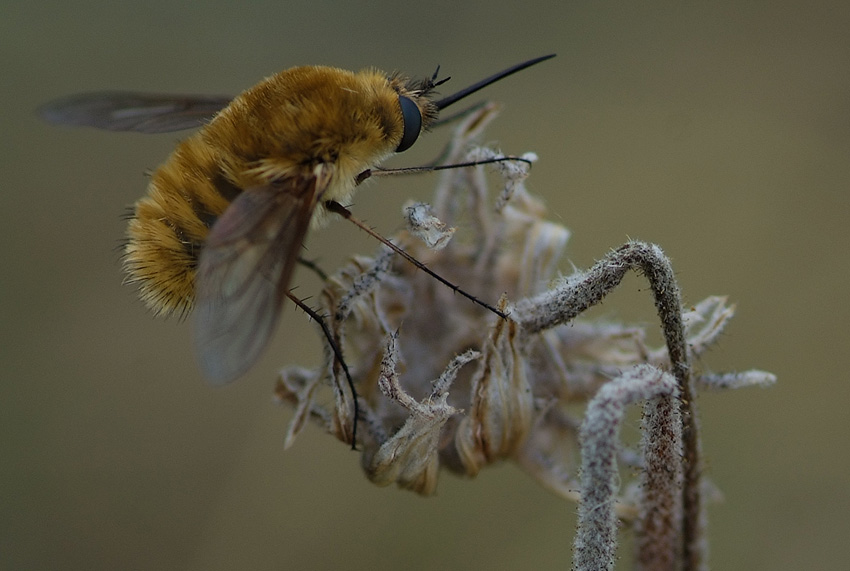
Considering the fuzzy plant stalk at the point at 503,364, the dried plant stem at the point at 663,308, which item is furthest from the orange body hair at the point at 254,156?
the dried plant stem at the point at 663,308

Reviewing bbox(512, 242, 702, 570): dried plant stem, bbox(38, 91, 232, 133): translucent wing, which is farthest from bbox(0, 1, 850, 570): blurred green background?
bbox(512, 242, 702, 570): dried plant stem

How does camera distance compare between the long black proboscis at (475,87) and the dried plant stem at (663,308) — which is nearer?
the dried plant stem at (663,308)

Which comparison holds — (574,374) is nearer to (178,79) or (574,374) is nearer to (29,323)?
(29,323)

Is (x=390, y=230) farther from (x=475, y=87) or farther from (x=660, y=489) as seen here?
(x=660, y=489)

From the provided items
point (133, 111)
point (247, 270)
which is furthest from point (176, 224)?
point (133, 111)

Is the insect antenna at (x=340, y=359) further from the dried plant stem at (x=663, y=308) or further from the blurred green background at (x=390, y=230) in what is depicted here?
the blurred green background at (x=390, y=230)

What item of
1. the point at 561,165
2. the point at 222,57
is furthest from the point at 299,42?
the point at 561,165

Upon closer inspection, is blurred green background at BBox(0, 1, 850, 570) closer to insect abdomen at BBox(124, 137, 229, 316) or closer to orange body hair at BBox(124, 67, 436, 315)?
orange body hair at BBox(124, 67, 436, 315)
